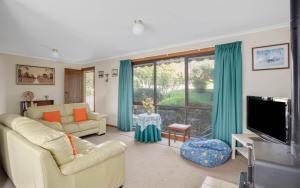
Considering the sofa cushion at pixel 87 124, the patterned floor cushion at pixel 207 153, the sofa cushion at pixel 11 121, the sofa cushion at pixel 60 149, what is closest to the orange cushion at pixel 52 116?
the sofa cushion at pixel 87 124

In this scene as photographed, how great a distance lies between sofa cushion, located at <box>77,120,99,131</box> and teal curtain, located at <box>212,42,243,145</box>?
9.59 feet

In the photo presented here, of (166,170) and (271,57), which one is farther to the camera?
(271,57)

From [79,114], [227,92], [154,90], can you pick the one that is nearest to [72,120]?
[79,114]

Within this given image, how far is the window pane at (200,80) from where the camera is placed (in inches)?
143

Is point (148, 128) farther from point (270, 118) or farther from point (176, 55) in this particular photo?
point (270, 118)

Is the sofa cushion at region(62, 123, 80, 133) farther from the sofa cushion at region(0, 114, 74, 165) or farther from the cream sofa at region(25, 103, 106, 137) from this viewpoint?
the sofa cushion at region(0, 114, 74, 165)

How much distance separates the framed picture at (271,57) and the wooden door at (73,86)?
5.76 m

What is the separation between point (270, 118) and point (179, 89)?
2209 mm

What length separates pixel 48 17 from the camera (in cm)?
280

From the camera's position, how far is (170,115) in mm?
4266

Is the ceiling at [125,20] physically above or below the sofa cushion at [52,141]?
above

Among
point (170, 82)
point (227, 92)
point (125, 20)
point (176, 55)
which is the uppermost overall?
point (125, 20)

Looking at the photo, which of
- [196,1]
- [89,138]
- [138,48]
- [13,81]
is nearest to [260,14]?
[196,1]

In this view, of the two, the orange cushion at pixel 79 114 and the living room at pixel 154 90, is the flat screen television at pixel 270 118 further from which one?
the orange cushion at pixel 79 114
